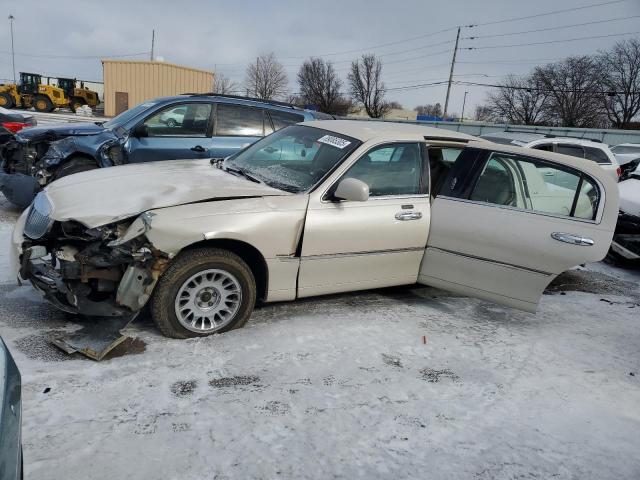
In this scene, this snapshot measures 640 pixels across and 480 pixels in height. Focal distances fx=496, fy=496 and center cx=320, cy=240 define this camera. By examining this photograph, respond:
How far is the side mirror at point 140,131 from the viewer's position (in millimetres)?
6629

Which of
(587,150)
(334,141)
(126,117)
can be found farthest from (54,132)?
(587,150)

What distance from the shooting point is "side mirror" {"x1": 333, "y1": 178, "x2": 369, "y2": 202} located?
3.96m

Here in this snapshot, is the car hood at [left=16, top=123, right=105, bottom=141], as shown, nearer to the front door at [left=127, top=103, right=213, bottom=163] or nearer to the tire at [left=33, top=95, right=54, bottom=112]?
the front door at [left=127, top=103, right=213, bottom=163]

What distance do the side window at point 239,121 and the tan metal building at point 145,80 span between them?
31.9 metres

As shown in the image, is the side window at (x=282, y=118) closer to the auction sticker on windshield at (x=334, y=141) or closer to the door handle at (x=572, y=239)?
the auction sticker on windshield at (x=334, y=141)

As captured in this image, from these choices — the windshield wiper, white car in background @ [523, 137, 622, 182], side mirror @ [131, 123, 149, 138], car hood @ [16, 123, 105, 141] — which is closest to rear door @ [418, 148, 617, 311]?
the windshield wiper

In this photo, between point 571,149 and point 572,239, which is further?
point 571,149

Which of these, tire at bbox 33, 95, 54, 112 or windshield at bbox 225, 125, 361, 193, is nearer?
windshield at bbox 225, 125, 361, 193

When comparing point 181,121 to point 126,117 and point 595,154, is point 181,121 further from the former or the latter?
point 595,154

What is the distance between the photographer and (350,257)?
4.21 m

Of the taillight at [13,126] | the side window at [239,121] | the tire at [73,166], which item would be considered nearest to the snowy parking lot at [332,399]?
the tire at [73,166]

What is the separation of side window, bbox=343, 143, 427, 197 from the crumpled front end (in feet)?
5.87

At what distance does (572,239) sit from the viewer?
434cm

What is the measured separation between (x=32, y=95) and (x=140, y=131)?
36.8 meters
